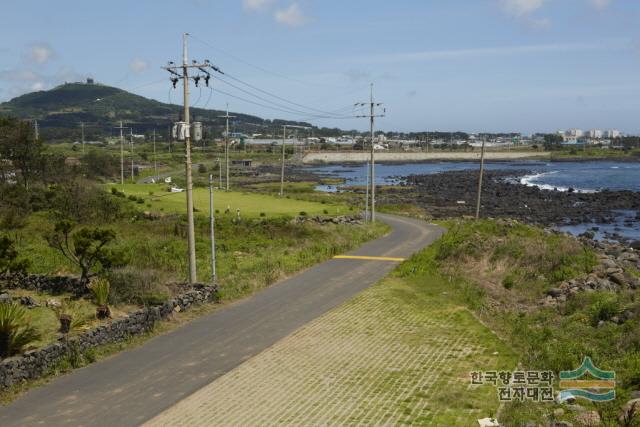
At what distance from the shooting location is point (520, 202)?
7206 centimetres

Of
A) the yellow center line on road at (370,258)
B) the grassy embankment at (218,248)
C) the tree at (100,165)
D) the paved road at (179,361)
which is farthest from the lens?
the tree at (100,165)

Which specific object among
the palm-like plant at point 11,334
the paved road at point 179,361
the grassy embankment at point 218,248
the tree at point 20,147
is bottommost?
the paved road at point 179,361

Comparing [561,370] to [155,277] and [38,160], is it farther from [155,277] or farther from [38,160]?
[38,160]

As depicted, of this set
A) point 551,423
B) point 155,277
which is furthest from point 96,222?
point 551,423

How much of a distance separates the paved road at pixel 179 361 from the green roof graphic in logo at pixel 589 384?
7796 millimetres

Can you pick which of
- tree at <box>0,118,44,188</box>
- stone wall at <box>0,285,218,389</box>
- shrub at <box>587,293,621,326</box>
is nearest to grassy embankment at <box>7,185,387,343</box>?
stone wall at <box>0,285,218,389</box>

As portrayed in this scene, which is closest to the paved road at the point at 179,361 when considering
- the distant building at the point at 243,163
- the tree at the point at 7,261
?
the tree at the point at 7,261

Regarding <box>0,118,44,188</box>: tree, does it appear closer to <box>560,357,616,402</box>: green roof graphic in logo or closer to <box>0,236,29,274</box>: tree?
<box>0,236,29,274</box>: tree

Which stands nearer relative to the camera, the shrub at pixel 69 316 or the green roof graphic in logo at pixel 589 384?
the green roof graphic in logo at pixel 589 384

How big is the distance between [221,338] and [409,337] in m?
5.45

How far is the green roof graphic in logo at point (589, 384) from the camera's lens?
40.6ft

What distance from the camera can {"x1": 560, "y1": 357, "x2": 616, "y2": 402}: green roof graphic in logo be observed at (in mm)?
12375

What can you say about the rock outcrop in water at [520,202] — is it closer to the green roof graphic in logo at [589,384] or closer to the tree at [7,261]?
the tree at [7,261]

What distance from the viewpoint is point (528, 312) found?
806 inches
